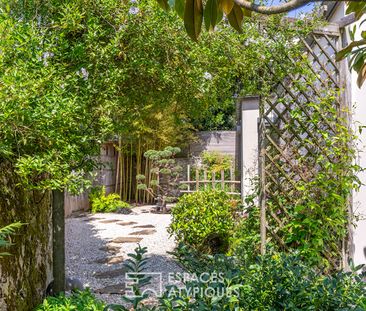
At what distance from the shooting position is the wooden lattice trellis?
3.45m

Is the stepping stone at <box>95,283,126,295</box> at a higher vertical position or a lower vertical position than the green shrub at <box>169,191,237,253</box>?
lower

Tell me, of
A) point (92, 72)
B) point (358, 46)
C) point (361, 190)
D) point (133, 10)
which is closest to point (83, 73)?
point (92, 72)

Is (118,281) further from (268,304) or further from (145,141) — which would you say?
(145,141)

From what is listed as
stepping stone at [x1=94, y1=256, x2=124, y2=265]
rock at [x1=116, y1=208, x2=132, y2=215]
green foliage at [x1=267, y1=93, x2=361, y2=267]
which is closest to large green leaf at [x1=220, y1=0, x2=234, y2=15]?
green foliage at [x1=267, y1=93, x2=361, y2=267]

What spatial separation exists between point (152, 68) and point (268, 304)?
1.74 meters

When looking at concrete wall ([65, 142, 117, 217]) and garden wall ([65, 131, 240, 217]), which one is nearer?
concrete wall ([65, 142, 117, 217])

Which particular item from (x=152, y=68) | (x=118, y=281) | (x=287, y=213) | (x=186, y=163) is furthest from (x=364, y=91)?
(x=186, y=163)

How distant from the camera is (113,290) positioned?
3359mm

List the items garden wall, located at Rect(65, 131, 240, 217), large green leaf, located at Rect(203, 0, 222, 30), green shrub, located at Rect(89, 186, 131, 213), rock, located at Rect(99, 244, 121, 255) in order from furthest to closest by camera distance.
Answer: garden wall, located at Rect(65, 131, 240, 217), green shrub, located at Rect(89, 186, 131, 213), rock, located at Rect(99, 244, 121, 255), large green leaf, located at Rect(203, 0, 222, 30)

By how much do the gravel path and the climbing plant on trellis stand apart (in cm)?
127

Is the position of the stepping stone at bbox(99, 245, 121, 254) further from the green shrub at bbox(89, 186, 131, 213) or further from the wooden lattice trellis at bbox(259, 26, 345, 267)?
the green shrub at bbox(89, 186, 131, 213)

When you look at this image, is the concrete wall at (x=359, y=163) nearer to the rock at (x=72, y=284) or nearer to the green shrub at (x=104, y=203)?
the rock at (x=72, y=284)

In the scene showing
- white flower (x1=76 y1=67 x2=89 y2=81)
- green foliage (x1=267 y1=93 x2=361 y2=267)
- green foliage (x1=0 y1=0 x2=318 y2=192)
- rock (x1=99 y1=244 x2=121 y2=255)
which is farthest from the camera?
rock (x1=99 y1=244 x2=121 y2=255)

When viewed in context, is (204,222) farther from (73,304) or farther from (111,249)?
(73,304)
